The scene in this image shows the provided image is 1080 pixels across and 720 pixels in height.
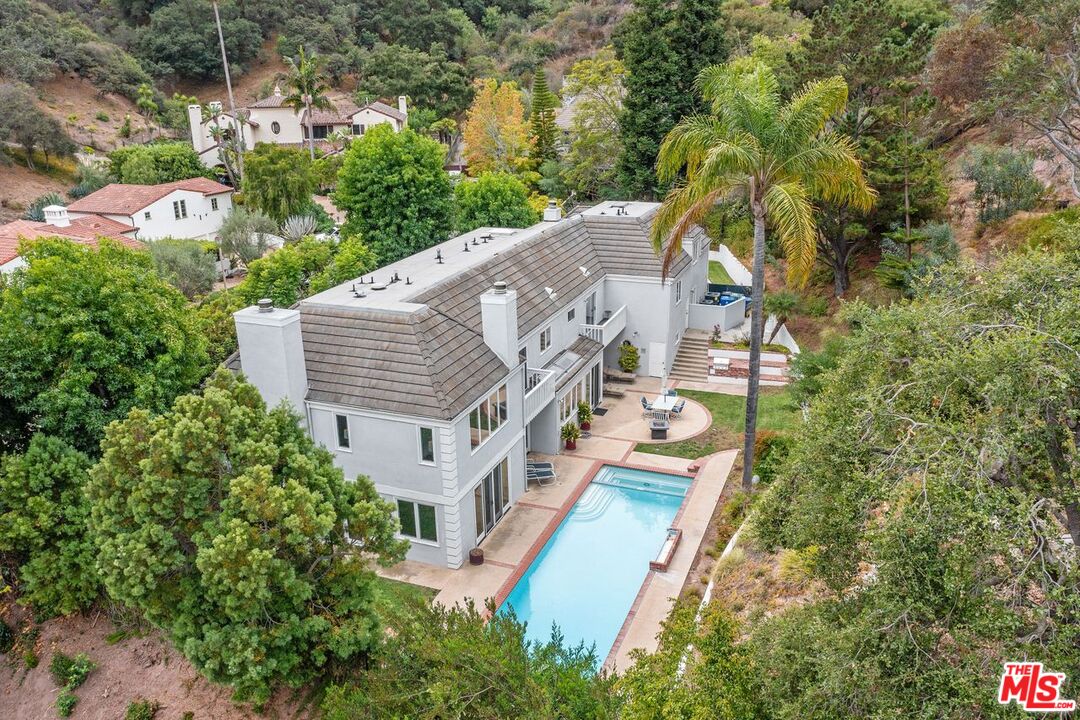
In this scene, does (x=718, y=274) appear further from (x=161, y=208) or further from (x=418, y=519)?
(x=161, y=208)

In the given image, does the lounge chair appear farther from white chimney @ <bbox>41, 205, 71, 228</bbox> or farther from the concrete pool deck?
white chimney @ <bbox>41, 205, 71, 228</bbox>

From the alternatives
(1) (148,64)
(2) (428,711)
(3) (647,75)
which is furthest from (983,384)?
(1) (148,64)

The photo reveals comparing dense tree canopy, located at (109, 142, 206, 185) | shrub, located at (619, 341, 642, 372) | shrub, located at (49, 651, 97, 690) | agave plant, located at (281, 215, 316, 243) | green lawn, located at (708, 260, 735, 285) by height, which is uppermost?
dense tree canopy, located at (109, 142, 206, 185)

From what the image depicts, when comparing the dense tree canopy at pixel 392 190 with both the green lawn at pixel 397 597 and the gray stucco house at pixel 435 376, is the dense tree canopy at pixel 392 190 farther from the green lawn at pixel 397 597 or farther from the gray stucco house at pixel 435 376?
the green lawn at pixel 397 597

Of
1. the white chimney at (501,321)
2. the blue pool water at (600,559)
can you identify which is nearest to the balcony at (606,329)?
the blue pool water at (600,559)

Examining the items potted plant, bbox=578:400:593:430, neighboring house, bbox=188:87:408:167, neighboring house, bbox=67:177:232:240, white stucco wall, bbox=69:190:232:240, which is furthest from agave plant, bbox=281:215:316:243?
neighboring house, bbox=188:87:408:167

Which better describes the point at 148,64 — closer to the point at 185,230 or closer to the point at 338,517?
the point at 185,230
